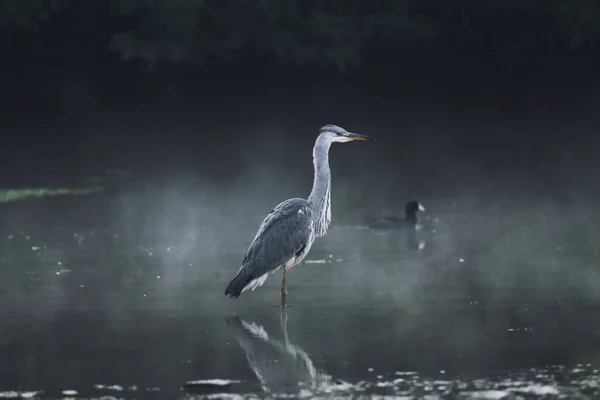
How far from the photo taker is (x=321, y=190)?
1136 centimetres

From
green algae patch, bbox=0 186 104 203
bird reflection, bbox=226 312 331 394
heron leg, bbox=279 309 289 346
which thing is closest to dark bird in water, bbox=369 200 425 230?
green algae patch, bbox=0 186 104 203

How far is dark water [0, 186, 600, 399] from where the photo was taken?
751cm

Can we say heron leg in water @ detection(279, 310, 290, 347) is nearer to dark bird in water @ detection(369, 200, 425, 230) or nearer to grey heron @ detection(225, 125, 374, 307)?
grey heron @ detection(225, 125, 374, 307)

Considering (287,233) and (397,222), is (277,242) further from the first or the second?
(397,222)

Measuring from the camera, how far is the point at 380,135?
25.9 meters

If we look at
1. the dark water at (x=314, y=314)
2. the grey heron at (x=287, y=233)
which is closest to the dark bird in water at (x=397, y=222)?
the dark water at (x=314, y=314)

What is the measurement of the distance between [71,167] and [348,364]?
16629mm

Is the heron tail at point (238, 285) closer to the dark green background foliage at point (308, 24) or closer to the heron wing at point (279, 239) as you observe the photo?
the heron wing at point (279, 239)

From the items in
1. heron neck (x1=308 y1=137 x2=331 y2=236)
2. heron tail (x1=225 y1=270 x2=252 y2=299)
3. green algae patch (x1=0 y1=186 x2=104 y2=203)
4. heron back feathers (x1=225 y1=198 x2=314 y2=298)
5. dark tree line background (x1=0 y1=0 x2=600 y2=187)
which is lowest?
heron tail (x1=225 y1=270 x2=252 y2=299)

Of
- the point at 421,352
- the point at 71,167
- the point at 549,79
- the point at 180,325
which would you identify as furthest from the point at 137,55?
the point at 421,352

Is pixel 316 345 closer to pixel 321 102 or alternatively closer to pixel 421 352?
pixel 421 352

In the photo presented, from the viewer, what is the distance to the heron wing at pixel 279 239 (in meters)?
10.5

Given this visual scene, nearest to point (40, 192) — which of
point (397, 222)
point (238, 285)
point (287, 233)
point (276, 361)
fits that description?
point (397, 222)

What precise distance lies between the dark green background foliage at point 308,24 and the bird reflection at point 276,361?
1589 cm
